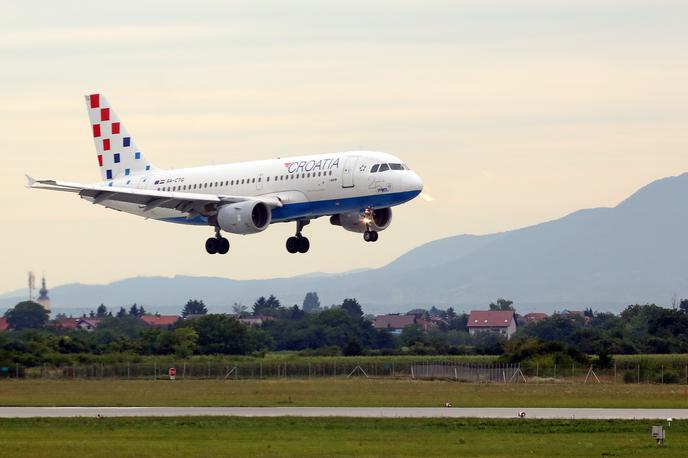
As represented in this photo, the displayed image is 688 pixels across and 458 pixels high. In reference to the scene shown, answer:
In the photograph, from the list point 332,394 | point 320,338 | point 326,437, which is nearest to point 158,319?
point 320,338

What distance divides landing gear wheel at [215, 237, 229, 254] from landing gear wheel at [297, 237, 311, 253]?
4.21m

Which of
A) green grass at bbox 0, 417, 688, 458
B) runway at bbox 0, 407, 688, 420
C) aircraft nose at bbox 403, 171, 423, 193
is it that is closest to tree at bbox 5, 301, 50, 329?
runway at bbox 0, 407, 688, 420

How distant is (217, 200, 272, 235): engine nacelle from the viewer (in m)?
85.1

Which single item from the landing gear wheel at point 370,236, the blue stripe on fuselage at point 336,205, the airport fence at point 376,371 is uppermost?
the blue stripe on fuselage at point 336,205

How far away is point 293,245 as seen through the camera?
9050cm

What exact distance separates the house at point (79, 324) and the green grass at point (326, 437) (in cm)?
9373

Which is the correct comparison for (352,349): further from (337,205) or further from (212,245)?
(337,205)

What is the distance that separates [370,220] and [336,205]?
2761mm

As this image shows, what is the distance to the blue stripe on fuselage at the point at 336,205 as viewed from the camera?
269ft

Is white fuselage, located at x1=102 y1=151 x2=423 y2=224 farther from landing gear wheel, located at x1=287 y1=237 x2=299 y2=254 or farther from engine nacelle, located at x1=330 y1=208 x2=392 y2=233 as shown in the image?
landing gear wheel, located at x1=287 y1=237 x2=299 y2=254

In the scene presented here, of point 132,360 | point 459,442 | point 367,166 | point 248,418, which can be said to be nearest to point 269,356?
point 132,360

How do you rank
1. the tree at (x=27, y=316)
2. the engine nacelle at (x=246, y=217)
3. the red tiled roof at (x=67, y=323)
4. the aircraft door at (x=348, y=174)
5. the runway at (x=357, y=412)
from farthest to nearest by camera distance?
the tree at (x=27, y=316) → the red tiled roof at (x=67, y=323) → the engine nacelle at (x=246, y=217) → the aircraft door at (x=348, y=174) → the runway at (x=357, y=412)

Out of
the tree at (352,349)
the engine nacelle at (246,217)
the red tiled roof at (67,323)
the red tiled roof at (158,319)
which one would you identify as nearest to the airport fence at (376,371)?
the tree at (352,349)

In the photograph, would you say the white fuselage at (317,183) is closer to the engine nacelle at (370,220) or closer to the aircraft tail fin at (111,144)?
the engine nacelle at (370,220)
